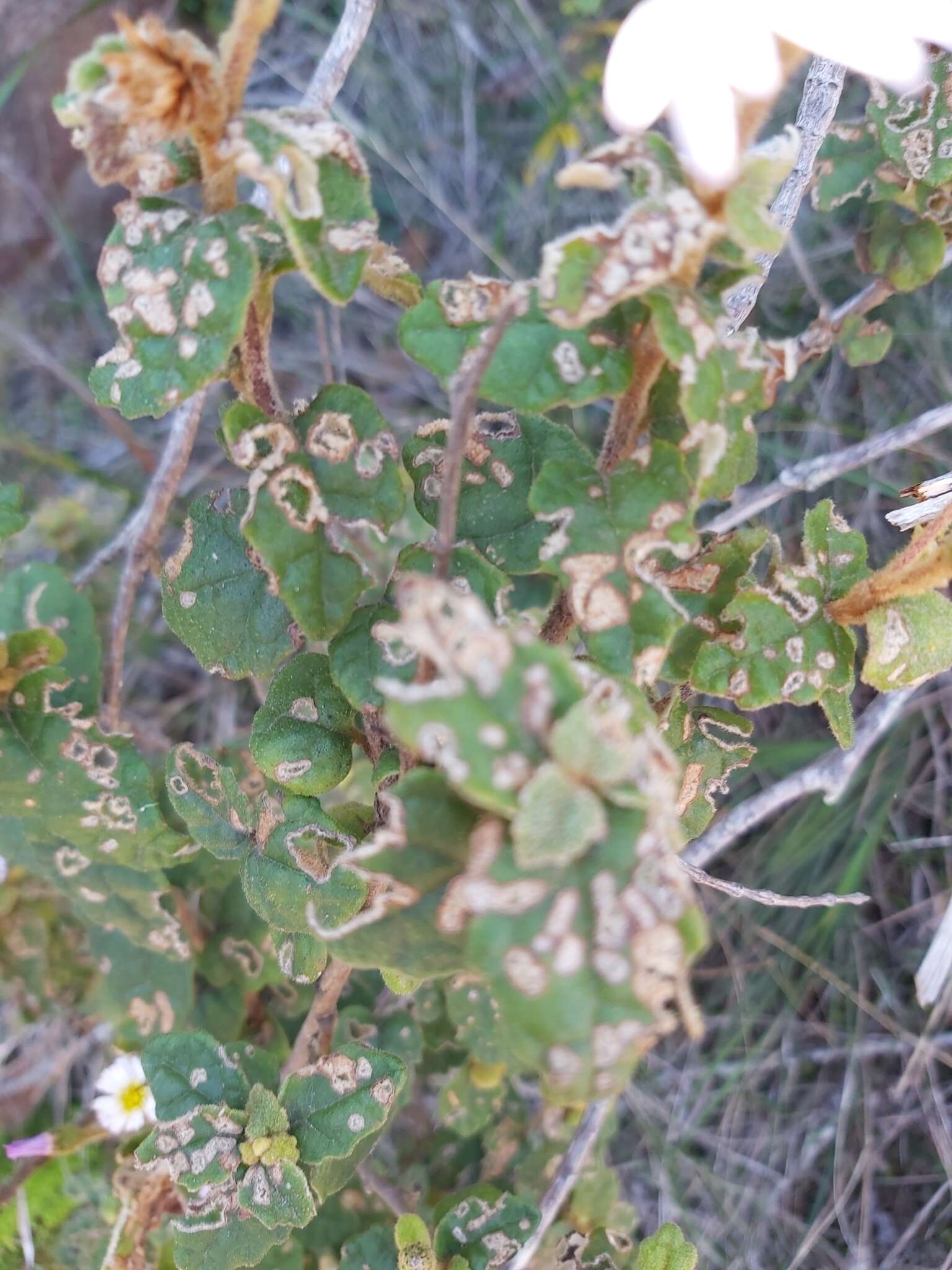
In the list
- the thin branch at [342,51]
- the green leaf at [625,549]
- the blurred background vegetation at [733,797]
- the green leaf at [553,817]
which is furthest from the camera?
the blurred background vegetation at [733,797]

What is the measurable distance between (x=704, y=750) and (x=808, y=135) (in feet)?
2.57

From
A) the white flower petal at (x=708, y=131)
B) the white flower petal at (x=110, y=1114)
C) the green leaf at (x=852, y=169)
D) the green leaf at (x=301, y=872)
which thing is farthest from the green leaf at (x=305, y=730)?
the green leaf at (x=852, y=169)

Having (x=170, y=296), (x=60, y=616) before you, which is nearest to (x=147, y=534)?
(x=60, y=616)

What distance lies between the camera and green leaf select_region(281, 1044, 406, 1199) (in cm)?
115

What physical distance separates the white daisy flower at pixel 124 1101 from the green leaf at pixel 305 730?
0.84m

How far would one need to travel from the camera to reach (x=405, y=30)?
2.90 m

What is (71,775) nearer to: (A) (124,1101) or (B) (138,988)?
(B) (138,988)

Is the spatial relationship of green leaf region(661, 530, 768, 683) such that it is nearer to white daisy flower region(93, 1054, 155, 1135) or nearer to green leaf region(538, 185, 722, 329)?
green leaf region(538, 185, 722, 329)

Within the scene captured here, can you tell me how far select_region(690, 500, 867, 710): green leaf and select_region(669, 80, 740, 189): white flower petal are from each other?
41cm

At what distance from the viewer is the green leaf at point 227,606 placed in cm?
105

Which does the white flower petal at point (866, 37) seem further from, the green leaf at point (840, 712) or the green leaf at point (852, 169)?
the green leaf at point (840, 712)

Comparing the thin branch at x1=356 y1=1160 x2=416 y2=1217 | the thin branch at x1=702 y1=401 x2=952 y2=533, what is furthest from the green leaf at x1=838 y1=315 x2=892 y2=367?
the thin branch at x1=356 y1=1160 x2=416 y2=1217

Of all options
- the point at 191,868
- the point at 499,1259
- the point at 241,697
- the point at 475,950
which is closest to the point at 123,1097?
the point at 191,868

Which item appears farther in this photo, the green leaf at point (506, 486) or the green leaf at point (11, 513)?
the green leaf at point (11, 513)
